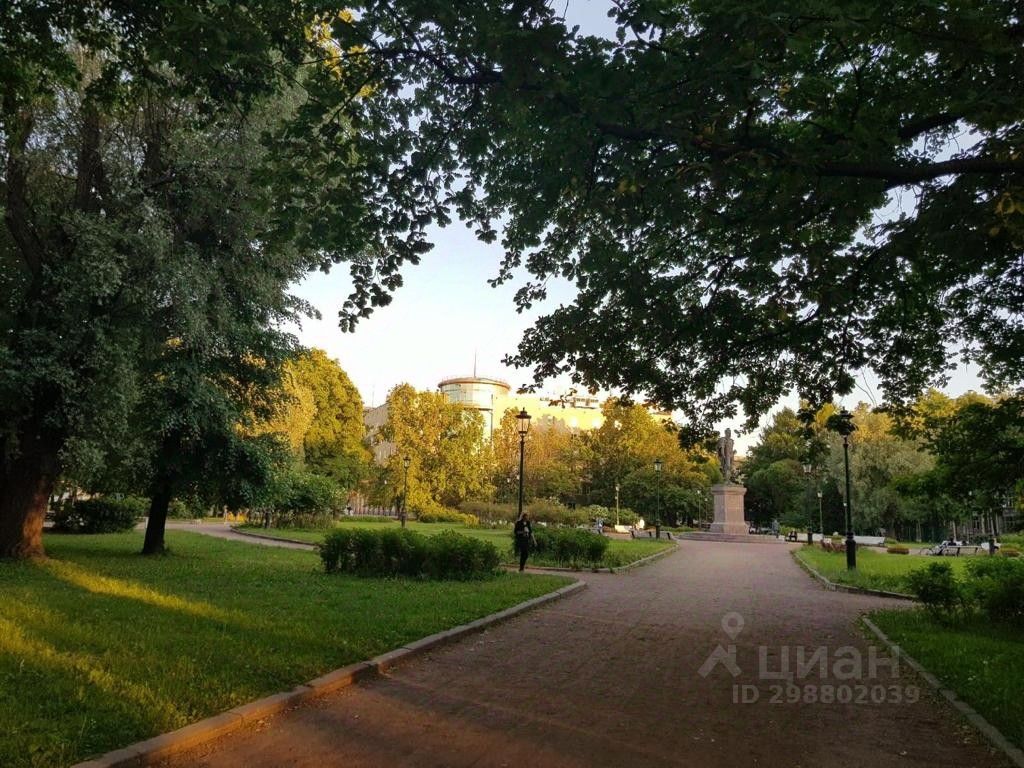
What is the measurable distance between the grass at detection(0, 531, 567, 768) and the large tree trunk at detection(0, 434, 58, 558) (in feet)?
2.58

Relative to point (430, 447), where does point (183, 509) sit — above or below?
below

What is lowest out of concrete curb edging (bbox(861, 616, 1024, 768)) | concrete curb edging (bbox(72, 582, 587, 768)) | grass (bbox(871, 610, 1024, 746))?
concrete curb edging (bbox(72, 582, 587, 768))

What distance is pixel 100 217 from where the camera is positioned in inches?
510

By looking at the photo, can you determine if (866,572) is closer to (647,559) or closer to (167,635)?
(647,559)

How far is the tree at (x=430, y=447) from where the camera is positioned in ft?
169

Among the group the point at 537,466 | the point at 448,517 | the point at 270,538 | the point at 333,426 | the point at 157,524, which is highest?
the point at 333,426

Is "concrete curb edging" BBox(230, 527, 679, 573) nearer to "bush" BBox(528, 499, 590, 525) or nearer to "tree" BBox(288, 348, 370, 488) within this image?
"bush" BBox(528, 499, 590, 525)

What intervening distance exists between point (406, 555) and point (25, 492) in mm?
7943

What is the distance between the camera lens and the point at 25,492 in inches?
563

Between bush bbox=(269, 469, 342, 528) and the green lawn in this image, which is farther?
bush bbox=(269, 469, 342, 528)

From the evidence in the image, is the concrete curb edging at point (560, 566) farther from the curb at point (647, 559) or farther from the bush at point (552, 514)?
the bush at point (552, 514)

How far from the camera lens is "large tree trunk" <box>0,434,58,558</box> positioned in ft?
46.2

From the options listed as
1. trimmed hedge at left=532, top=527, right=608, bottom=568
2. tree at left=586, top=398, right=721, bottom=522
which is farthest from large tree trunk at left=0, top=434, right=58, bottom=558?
tree at left=586, top=398, right=721, bottom=522

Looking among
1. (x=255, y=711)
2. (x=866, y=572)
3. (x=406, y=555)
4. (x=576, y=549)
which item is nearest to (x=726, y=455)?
(x=866, y=572)
